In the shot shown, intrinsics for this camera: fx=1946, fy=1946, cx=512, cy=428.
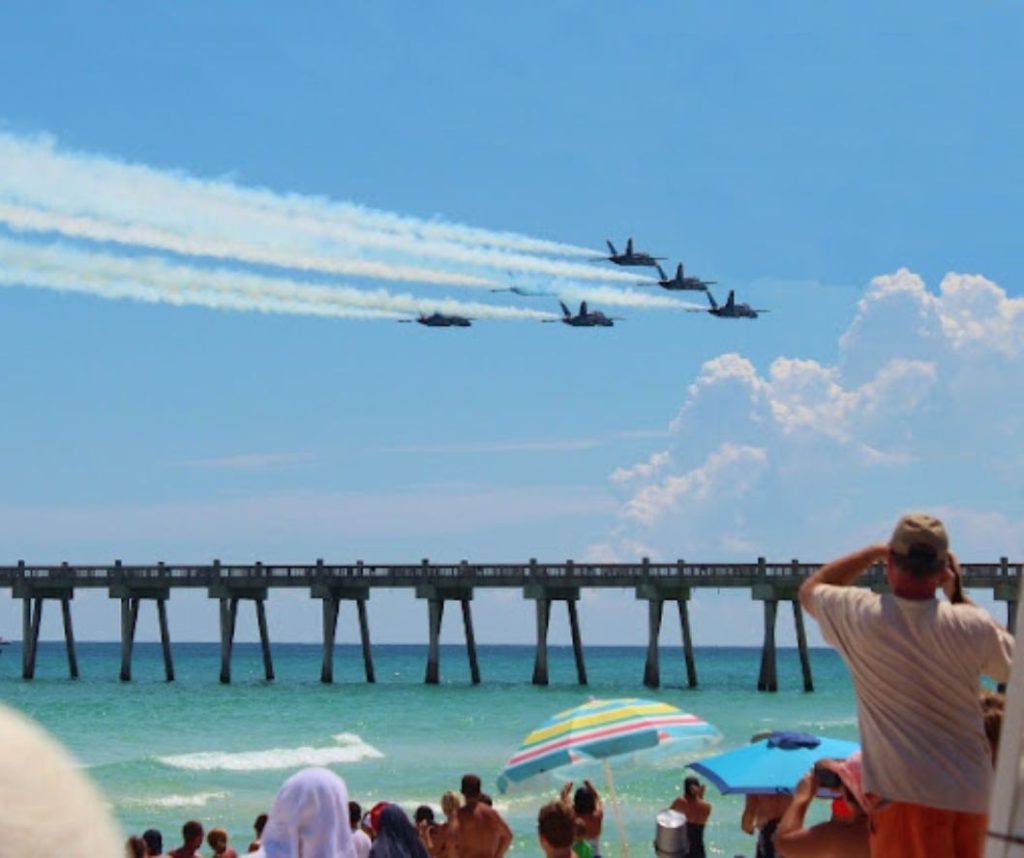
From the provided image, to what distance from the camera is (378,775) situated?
122ft

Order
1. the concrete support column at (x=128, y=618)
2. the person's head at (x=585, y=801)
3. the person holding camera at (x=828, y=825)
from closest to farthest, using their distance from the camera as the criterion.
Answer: the person holding camera at (x=828, y=825), the person's head at (x=585, y=801), the concrete support column at (x=128, y=618)

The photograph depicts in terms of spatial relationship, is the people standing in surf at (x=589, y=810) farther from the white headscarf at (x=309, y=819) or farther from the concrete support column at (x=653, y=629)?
the concrete support column at (x=653, y=629)

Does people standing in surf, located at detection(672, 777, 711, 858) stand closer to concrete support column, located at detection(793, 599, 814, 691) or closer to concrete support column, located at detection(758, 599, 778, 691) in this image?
concrete support column, located at detection(758, 599, 778, 691)

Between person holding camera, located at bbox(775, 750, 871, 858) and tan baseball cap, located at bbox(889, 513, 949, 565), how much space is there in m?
0.74

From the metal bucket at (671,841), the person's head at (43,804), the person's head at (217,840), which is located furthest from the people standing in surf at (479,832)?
the person's head at (43,804)

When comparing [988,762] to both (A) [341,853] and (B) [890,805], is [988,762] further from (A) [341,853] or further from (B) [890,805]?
(A) [341,853]

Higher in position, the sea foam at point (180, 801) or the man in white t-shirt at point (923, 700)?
the man in white t-shirt at point (923, 700)

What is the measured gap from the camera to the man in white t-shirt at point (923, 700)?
4629mm

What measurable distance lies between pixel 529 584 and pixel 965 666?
6111 cm

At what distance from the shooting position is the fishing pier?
63.1 meters

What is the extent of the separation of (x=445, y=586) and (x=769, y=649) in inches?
438

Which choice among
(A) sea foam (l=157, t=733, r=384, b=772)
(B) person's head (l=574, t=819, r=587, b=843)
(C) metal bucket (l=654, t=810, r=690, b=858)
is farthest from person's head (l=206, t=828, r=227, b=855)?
(A) sea foam (l=157, t=733, r=384, b=772)

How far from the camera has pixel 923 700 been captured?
185 inches

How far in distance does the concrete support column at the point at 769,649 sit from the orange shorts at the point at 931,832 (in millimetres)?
58077
